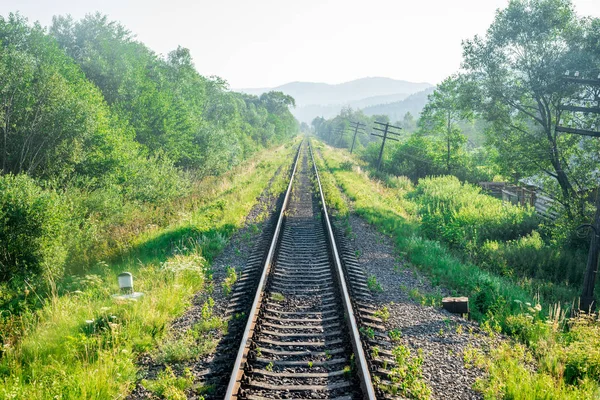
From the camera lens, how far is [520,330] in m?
6.50

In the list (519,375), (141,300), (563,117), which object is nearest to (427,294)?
(519,375)

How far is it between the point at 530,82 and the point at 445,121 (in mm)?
18916

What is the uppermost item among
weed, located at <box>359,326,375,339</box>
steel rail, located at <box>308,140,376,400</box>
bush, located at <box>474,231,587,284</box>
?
bush, located at <box>474,231,587,284</box>

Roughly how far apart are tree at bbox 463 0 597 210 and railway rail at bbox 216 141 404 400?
10.0 m

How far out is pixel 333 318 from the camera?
6.53m

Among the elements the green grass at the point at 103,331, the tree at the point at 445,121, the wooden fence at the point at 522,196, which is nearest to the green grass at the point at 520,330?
the green grass at the point at 103,331

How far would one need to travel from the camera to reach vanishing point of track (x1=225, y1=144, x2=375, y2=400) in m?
4.66

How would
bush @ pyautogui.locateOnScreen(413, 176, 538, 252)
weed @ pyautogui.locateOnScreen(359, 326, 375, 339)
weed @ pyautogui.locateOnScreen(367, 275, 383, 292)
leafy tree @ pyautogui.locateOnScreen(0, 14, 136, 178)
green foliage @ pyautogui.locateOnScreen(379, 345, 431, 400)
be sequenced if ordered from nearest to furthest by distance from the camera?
green foliage @ pyautogui.locateOnScreen(379, 345, 431, 400), weed @ pyautogui.locateOnScreen(359, 326, 375, 339), weed @ pyautogui.locateOnScreen(367, 275, 383, 292), bush @ pyautogui.locateOnScreen(413, 176, 538, 252), leafy tree @ pyautogui.locateOnScreen(0, 14, 136, 178)

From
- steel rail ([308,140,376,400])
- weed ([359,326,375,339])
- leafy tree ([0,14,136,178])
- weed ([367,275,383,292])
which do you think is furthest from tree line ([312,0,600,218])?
leafy tree ([0,14,136,178])

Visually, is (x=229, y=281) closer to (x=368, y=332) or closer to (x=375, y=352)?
(x=368, y=332)

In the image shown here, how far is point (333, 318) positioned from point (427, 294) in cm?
264

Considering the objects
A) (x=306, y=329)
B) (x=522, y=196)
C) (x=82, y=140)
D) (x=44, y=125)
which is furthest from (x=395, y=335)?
(x=522, y=196)

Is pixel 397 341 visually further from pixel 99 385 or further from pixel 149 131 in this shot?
pixel 149 131

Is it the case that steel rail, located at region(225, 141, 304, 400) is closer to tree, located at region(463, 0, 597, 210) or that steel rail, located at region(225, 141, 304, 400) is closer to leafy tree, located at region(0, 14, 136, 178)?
leafy tree, located at region(0, 14, 136, 178)
